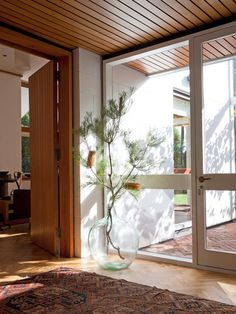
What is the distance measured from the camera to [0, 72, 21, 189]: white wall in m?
8.23

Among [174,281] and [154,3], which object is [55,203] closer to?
[174,281]

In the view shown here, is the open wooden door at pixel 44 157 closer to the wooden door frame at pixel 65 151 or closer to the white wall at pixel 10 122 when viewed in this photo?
the wooden door frame at pixel 65 151

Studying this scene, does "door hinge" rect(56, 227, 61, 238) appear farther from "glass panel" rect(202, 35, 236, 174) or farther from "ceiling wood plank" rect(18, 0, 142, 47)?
"ceiling wood plank" rect(18, 0, 142, 47)

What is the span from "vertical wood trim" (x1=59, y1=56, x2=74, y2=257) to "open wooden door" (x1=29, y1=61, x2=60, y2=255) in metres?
0.10

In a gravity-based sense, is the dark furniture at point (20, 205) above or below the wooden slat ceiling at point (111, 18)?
below

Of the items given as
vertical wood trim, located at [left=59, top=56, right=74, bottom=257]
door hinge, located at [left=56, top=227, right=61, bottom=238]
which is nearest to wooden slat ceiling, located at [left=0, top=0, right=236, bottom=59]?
vertical wood trim, located at [left=59, top=56, right=74, bottom=257]

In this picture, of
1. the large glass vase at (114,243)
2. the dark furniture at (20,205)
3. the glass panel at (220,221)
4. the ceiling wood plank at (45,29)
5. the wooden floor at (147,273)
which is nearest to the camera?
the wooden floor at (147,273)

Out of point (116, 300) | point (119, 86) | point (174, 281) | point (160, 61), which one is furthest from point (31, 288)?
point (160, 61)

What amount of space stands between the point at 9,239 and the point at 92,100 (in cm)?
255

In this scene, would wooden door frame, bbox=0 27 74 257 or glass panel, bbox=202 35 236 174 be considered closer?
glass panel, bbox=202 35 236 174

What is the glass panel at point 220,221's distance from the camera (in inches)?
137

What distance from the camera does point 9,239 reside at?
532 cm

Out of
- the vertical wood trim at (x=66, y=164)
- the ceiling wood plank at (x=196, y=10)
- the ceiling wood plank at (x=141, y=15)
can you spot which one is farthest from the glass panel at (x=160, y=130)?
the ceiling wood plank at (x=196, y=10)

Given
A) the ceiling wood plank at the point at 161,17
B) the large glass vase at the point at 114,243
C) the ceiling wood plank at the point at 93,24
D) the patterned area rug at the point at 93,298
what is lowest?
the patterned area rug at the point at 93,298
